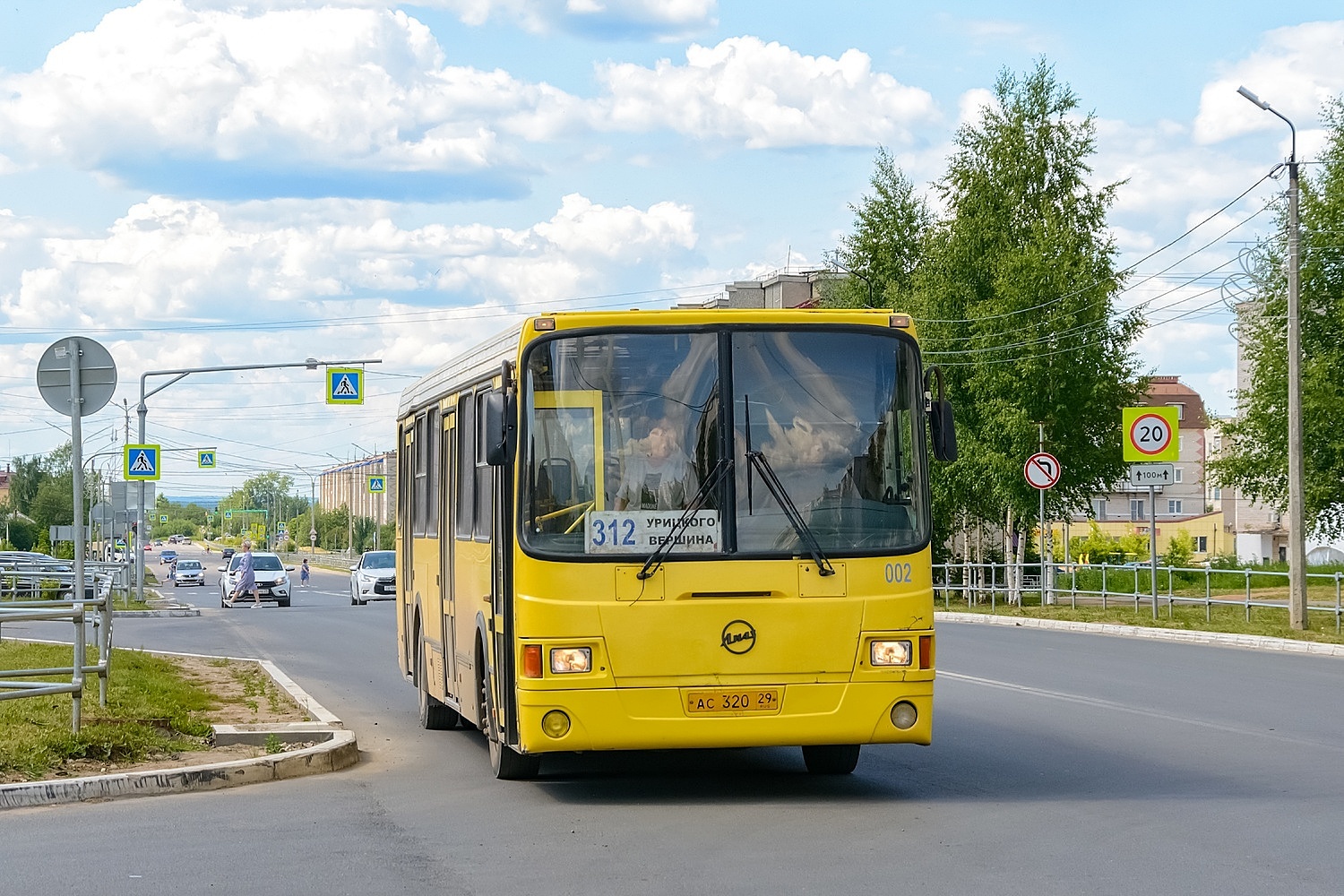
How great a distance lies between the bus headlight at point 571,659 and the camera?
998 centimetres

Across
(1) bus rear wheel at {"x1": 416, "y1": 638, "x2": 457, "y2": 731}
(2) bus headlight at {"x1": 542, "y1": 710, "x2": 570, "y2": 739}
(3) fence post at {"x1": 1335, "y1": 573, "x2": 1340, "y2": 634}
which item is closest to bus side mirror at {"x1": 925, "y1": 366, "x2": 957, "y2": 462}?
(2) bus headlight at {"x1": 542, "y1": 710, "x2": 570, "y2": 739}

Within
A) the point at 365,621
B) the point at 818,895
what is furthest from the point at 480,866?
the point at 365,621

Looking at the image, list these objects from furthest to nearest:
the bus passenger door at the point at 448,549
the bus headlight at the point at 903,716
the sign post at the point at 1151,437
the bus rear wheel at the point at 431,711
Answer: the sign post at the point at 1151,437, the bus rear wheel at the point at 431,711, the bus passenger door at the point at 448,549, the bus headlight at the point at 903,716

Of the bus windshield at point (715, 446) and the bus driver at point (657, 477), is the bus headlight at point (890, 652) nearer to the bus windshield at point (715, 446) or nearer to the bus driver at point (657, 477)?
the bus windshield at point (715, 446)

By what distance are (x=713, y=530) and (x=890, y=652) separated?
48.3 inches

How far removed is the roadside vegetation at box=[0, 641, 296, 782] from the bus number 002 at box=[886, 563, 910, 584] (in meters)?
5.00

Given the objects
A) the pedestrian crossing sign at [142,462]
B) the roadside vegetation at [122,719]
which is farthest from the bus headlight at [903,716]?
the pedestrian crossing sign at [142,462]

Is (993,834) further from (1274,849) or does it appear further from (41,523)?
(41,523)

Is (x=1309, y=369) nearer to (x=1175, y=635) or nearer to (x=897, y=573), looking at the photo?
(x=1175, y=635)

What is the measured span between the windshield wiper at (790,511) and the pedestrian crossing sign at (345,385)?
3612 centimetres

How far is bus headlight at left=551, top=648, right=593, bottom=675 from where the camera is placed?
998 cm

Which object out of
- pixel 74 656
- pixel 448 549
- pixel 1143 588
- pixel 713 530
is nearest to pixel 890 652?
pixel 713 530

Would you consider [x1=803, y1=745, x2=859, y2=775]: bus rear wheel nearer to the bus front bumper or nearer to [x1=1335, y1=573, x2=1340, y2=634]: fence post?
the bus front bumper

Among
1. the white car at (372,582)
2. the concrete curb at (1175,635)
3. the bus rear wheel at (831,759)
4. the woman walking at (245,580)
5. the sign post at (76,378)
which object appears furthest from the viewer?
the woman walking at (245,580)
